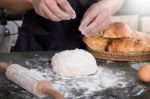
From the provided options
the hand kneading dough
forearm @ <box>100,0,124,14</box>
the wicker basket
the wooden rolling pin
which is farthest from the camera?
forearm @ <box>100,0,124,14</box>

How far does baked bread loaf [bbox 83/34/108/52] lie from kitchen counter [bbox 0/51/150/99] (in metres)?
0.06

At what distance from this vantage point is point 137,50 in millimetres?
1159

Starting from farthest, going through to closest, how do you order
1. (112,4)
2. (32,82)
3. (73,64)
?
(112,4), (73,64), (32,82)

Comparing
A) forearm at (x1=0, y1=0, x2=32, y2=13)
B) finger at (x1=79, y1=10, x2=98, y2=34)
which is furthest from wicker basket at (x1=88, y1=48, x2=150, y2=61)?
forearm at (x1=0, y1=0, x2=32, y2=13)

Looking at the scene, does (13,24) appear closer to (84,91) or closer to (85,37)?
(85,37)

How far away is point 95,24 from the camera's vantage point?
1.17 meters

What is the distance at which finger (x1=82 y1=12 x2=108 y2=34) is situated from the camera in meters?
1.17

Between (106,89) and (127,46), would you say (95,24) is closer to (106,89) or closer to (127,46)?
(127,46)

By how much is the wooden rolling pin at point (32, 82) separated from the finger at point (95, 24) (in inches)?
12.7

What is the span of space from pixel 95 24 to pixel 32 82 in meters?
0.39

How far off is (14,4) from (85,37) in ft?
1.24

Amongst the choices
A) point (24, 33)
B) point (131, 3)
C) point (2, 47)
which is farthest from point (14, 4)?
point (131, 3)

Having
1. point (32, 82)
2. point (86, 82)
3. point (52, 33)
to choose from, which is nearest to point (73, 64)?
point (86, 82)

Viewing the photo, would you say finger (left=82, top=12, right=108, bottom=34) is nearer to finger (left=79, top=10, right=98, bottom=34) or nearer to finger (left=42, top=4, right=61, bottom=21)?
finger (left=79, top=10, right=98, bottom=34)
